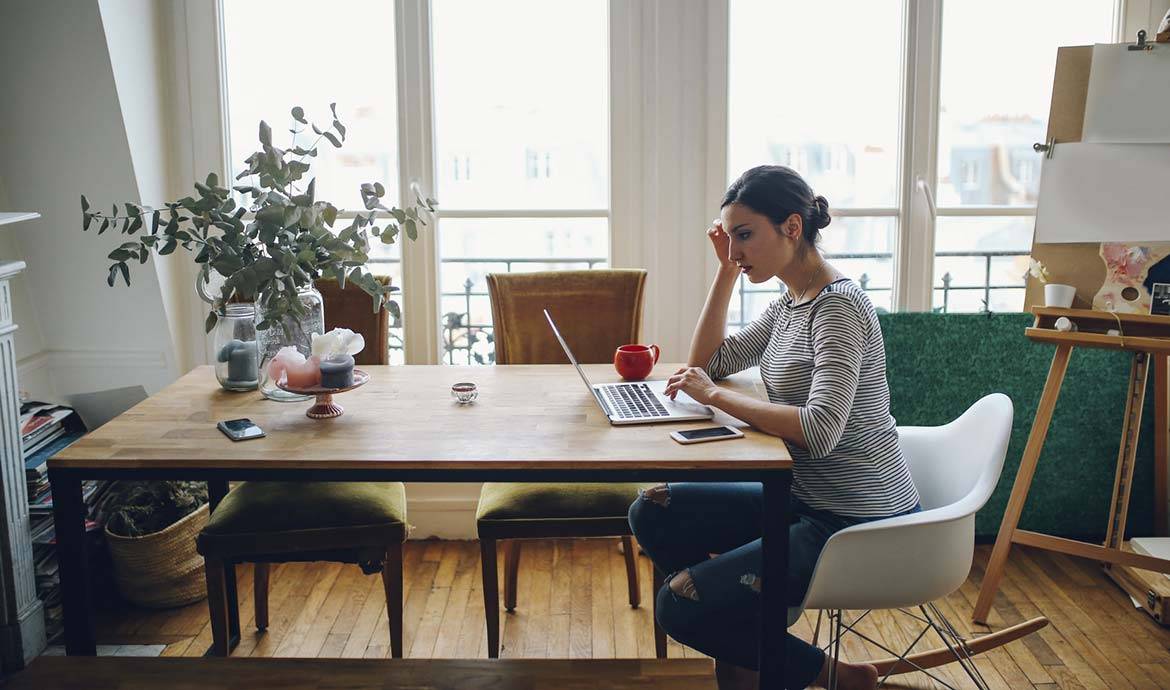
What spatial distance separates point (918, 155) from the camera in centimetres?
355

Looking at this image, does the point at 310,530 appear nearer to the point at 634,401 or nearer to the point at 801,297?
the point at 634,401

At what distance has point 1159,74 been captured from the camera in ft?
10.0

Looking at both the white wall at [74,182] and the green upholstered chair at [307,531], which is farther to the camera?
the white wall at [74,182]

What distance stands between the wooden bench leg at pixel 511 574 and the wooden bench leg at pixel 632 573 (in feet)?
0.98

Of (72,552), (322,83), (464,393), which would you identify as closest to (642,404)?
(464,393)

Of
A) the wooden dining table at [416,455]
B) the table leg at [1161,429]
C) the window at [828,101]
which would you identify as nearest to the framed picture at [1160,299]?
the table leg at [1161,429]

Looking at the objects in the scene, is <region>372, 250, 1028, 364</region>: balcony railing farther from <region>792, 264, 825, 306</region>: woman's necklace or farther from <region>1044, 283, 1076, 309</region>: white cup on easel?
<region>792, 264, 825, 306</region>: woman's necklace

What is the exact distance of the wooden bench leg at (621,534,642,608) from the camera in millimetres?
2947

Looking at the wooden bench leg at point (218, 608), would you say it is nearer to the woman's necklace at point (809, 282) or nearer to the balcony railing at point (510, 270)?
the balcony railing at point (510, 270)

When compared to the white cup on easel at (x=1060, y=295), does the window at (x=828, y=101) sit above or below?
above

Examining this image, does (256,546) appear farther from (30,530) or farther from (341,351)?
(30,530)

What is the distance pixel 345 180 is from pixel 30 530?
4.62 ft

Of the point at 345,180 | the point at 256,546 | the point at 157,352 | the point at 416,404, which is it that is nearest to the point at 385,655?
the point at 256,546

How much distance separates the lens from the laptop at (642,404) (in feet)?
7.42
